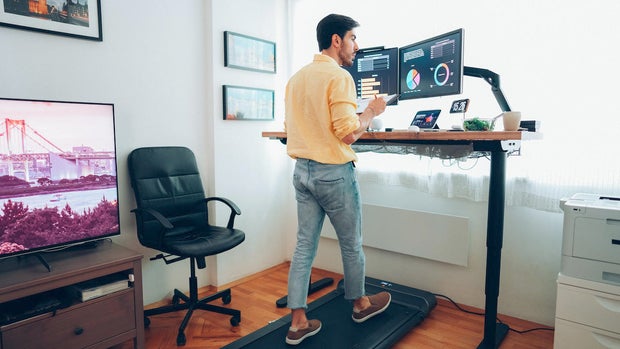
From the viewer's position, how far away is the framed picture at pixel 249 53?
296 centimetres

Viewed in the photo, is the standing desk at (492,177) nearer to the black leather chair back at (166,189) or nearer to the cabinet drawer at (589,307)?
the cabinet drawer at (589,307)

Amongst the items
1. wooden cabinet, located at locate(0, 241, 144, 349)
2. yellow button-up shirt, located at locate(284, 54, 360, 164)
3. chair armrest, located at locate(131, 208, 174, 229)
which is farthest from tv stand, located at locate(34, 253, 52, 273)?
yellow button-up shirt, located at locate(284, 54, 360, 164)

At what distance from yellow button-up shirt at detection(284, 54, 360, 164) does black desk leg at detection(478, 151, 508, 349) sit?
685mm

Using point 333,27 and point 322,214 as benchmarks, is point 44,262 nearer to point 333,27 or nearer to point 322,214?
point 322,214

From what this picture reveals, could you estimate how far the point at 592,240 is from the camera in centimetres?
180

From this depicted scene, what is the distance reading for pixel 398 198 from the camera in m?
2.94

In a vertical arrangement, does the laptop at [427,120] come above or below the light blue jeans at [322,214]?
above

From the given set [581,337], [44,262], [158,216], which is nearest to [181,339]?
[158,216]

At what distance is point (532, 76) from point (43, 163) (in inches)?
101

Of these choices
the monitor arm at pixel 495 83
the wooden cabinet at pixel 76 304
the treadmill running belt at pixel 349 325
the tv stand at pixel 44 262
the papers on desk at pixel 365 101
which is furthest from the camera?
the papers on desk at pixel 365 101

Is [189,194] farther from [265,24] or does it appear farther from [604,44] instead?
[604,44]

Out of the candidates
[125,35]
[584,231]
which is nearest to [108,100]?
[125,35]

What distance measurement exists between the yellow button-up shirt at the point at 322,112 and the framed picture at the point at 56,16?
1244mm

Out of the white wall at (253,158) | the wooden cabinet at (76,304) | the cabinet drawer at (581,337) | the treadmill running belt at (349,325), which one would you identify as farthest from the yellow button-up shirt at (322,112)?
the cabinet drawer at (581,337)
